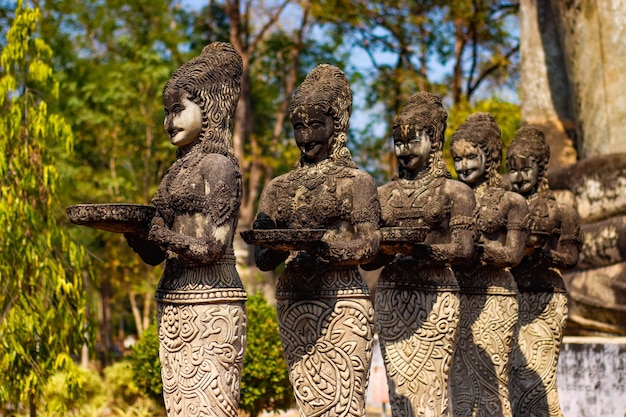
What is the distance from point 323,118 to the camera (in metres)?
5.48

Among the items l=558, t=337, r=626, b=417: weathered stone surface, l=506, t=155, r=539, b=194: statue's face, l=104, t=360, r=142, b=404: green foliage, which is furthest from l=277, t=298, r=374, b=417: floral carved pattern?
l=104, t=360, r=142, b=404: green foliage

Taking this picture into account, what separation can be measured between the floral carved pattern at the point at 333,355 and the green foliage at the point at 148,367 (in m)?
5.69

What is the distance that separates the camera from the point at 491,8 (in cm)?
2253

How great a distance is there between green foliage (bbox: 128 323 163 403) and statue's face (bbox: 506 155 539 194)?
4.83 meters

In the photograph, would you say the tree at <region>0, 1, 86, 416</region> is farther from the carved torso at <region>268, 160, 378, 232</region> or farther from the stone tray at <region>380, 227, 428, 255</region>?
the stone tray at <region>380, 227, 428, 255</region>

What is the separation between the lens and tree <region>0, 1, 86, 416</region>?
8.81 meters

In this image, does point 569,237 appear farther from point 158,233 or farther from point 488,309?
point 158,233

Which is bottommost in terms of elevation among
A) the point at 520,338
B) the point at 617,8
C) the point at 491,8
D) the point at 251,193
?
the point at 520,338

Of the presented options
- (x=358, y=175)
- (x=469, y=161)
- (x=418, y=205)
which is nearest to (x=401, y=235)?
(x=358, y=175)

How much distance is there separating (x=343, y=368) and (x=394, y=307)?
1.03 meters

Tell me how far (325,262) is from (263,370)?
5701 millimetres

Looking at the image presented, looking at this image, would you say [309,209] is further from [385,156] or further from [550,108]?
[385,156]

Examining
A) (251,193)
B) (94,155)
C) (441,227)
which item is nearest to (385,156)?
(251,193)

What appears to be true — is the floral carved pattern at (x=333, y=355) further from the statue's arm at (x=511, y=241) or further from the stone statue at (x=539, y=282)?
the stone statue at (x=539, y=282)
